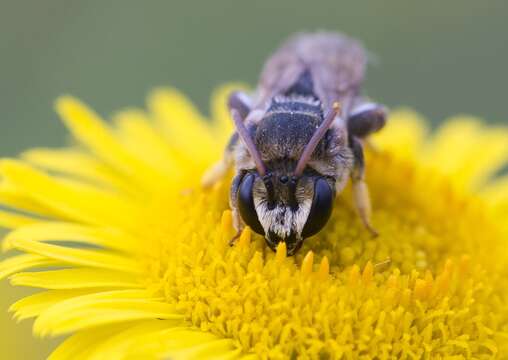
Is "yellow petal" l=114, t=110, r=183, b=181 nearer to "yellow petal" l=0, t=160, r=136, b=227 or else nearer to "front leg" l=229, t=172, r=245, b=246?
"yellow petal" l=0, t=160, r=136, b=227

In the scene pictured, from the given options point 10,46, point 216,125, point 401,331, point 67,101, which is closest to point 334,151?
point 401,331

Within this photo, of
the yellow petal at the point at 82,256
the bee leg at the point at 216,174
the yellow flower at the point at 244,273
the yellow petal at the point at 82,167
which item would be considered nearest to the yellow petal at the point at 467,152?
the yellow flower at the point at 244,273

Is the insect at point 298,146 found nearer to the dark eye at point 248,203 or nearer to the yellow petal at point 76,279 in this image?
the dark eye at point 248,203

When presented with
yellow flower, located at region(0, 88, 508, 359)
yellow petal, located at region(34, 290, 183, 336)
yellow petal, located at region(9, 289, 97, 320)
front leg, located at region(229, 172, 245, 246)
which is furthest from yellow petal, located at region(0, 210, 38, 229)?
front leg, located at region(229, 172, 245, 246)

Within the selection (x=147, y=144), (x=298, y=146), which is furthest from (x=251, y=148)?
(x=147, y=144)

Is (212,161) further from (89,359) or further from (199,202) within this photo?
(89,359)

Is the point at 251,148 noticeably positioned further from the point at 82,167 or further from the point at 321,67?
the point at 82,167
